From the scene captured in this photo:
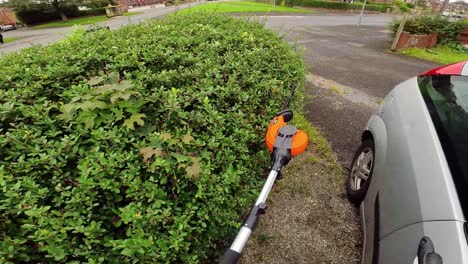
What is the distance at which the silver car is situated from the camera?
1.26 metres

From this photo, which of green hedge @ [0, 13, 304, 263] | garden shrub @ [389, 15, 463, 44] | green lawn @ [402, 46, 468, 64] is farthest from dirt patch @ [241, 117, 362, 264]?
garden shrub @ [389, 15, 463, 44]

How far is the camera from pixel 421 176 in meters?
1.58

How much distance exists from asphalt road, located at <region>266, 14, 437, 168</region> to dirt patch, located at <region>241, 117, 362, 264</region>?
0.63m

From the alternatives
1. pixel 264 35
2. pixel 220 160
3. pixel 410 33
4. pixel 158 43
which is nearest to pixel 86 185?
pixel 220 160

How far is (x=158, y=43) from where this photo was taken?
9.64 feet

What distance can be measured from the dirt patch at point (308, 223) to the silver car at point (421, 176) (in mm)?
316

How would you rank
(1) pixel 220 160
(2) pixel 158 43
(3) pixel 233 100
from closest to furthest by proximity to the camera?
(1) pixel 220 160 → (3) pixel 233 100 → (2) pixel 158 43

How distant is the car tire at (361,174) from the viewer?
8.67 feet

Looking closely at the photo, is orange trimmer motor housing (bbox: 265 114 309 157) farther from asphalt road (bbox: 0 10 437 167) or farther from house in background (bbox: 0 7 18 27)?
house in background (bbox: 0 7 18 27)

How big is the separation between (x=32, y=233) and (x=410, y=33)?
11.8 meters

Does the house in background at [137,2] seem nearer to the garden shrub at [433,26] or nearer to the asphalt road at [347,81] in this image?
the asphalt road at [347,81]

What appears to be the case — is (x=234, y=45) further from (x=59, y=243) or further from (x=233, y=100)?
(x=59, y=243)

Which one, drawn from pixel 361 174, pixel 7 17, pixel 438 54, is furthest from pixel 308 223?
→ pixel 7 17

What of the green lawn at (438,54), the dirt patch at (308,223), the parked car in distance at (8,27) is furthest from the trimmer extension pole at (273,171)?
the parked car in distance at (8,27)
